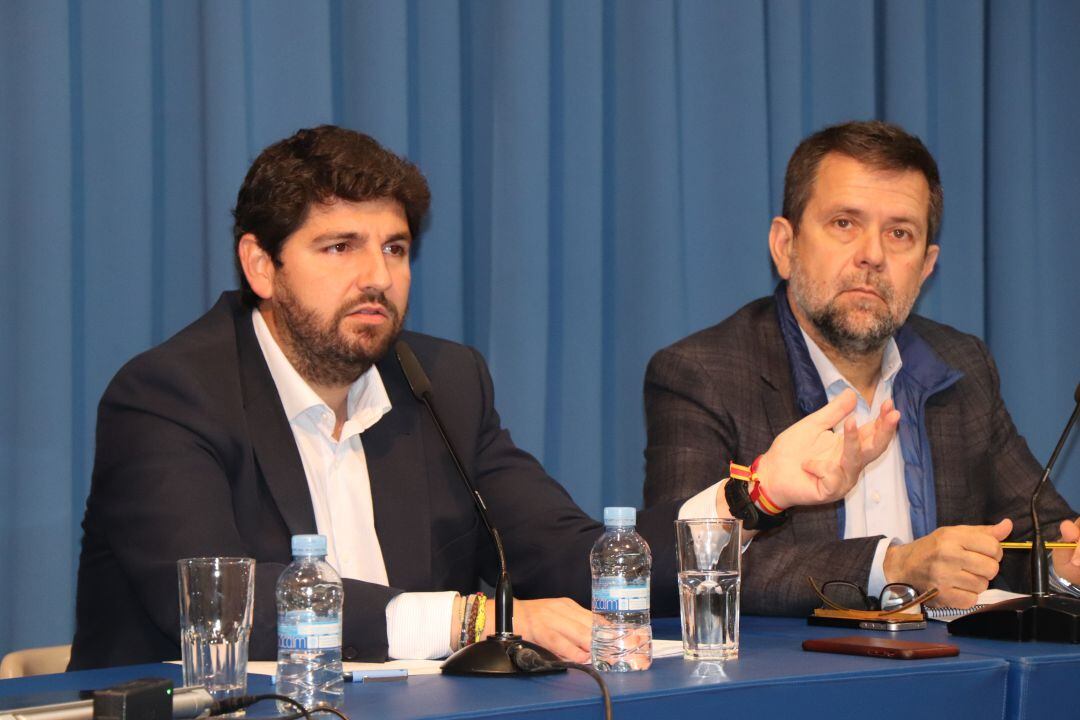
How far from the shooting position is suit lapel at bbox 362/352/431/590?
2518 mm

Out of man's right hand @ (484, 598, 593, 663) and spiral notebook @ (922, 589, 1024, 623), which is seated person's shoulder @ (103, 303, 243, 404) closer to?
man's right hand @ (484, 598, 593, 663)

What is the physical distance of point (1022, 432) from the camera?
4.16 m

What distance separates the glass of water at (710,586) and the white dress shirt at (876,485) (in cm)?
120

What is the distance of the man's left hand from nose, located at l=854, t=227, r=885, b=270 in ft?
2.68

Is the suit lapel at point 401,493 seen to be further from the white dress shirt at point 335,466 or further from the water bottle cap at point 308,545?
the water bottle cap at point 308,545

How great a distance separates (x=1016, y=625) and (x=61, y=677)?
55.8 inches

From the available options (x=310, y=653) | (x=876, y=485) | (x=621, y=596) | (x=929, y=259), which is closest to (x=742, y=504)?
(x=621, y=596)

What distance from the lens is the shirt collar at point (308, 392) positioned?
254cm

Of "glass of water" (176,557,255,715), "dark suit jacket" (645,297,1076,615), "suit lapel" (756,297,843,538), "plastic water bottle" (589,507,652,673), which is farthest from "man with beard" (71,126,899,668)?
"suit lapel" (756,297,843,538)

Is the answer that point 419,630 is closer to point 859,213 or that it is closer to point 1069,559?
point 1069,559

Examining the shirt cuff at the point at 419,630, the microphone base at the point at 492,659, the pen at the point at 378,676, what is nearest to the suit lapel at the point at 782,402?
the shirt cuff at the point at 419,630

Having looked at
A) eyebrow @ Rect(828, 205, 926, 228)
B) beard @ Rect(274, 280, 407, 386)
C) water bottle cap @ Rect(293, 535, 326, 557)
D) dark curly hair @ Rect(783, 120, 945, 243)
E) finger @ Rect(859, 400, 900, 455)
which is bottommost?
water bottle cap @ Rect(293, 535, 326, 557)

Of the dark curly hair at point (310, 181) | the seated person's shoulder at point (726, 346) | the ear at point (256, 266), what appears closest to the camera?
the dark curly hair at point (310, 181)

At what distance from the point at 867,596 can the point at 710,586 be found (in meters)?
0.69
